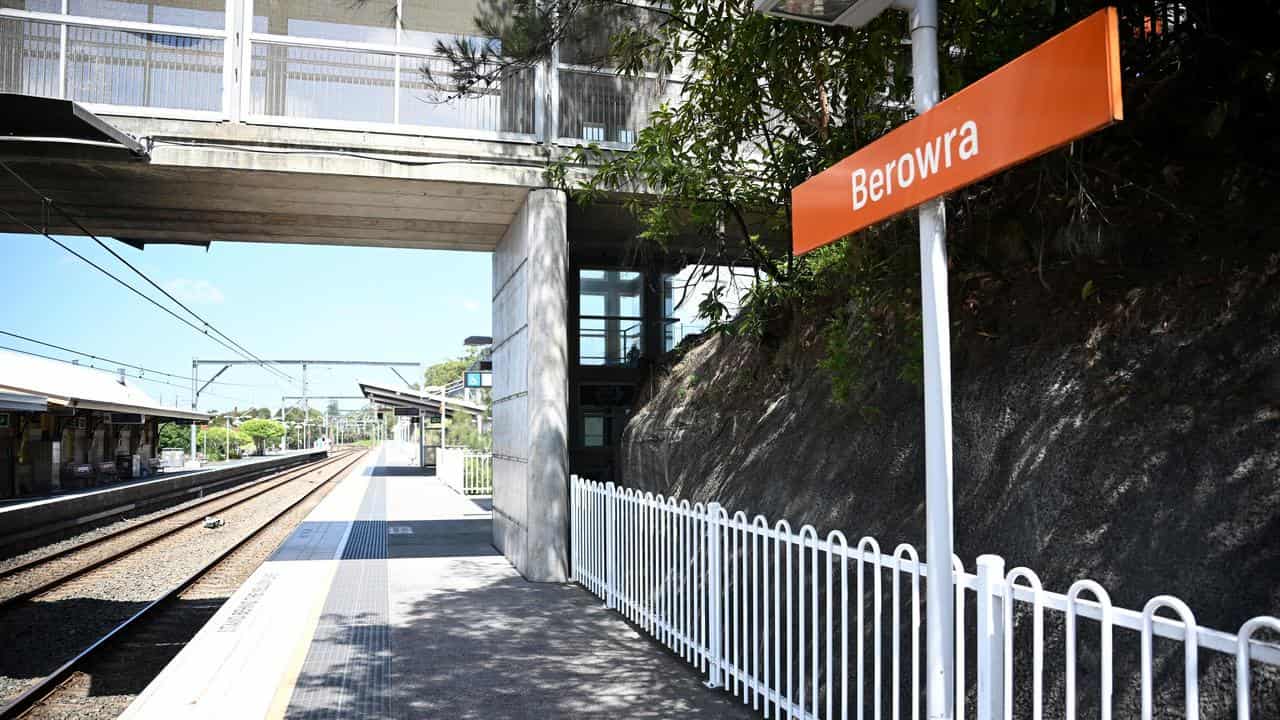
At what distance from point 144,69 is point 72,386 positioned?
2894 cm

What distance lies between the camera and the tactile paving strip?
17.1ft

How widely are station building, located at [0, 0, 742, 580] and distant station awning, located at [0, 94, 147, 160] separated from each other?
0.02 meters

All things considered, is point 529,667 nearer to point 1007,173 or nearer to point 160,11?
point 1007,173

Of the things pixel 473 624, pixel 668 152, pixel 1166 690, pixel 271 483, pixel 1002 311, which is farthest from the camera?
pixel 271 483

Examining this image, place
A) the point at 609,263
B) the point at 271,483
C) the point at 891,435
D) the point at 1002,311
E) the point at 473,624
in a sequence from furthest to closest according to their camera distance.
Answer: the point at 271,483, the point at 609,263, the point at 473,624, the point at 891,435, the point at 1002,311

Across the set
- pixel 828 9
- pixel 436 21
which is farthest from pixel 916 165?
pixel 436 21

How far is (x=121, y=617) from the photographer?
918 cm

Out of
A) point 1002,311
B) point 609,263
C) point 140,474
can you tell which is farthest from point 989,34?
point 140,474

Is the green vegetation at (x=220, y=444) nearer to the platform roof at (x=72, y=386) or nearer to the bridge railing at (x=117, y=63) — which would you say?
the platform roof at (x=72, y=386)

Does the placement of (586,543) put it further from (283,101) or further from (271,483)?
(271,483)

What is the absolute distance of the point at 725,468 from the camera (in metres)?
7.61

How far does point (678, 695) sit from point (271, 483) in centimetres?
2966

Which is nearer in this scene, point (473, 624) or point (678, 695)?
point (678, 695)

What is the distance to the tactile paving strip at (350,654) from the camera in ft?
17.1
